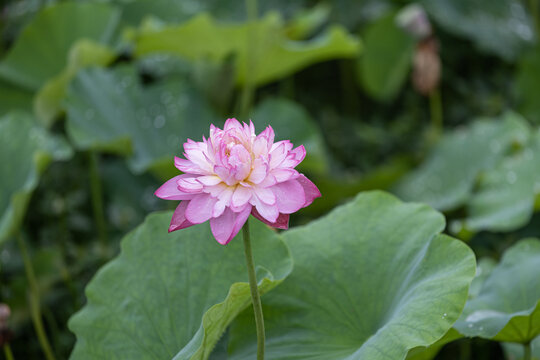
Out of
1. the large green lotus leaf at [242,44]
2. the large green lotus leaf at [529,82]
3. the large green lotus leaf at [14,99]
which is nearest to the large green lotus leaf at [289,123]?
the large green lotus leaf at [242,44]

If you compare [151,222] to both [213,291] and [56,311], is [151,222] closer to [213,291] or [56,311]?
[213,291]

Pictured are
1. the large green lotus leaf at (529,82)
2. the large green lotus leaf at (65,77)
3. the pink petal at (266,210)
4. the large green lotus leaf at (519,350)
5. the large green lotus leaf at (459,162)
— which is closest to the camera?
the pink petal at (266,210)

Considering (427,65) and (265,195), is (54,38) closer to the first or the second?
(427,65)

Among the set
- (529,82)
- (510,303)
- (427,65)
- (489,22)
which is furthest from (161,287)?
(489,22)

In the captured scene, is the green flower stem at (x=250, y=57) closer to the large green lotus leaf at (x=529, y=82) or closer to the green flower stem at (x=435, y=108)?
the green flower stem at (x=435, y=108)

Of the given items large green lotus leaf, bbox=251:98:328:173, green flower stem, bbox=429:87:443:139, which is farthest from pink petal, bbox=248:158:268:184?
green flower stem, bbox=429:87:443:139

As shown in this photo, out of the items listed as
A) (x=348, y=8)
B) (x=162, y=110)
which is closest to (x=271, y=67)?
(x=162, y=110)
